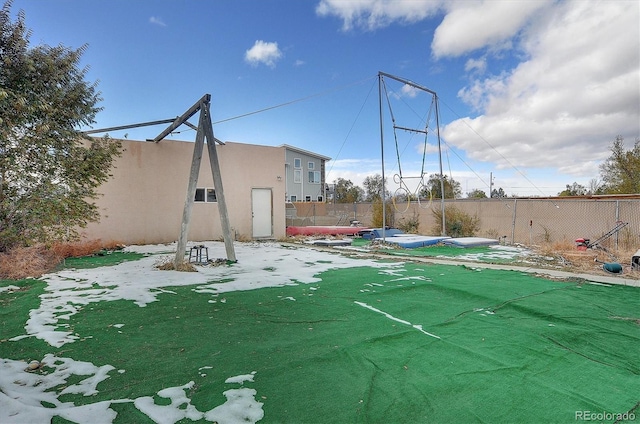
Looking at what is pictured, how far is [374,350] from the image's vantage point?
111 inches

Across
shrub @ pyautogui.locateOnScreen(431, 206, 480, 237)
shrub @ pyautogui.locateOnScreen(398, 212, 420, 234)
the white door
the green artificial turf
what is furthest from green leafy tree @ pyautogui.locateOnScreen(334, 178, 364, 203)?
the green artificial turf

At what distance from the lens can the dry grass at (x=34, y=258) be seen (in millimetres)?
6160

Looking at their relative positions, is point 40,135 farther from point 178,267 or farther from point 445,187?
point 445,187

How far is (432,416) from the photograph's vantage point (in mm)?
1907

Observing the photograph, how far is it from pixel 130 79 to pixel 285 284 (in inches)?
331

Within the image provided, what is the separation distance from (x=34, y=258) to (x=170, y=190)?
5538 mm

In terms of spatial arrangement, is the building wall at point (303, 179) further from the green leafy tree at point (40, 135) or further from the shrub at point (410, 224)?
the green leafy tree at point (40, 135)

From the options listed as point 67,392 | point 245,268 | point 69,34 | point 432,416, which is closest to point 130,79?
point 69,34

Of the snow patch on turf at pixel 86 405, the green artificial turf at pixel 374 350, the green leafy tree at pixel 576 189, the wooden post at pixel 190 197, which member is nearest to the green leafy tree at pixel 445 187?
the green leafy tree at pixel 576 189

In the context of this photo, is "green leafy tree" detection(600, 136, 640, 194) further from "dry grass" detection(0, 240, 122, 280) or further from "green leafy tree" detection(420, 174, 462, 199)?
"dry grass" detection(0, 240, 122, 280)

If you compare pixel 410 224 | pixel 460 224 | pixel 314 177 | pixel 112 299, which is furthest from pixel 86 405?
pixel 314 177

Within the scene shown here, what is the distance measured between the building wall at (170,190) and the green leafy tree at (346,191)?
2547cm

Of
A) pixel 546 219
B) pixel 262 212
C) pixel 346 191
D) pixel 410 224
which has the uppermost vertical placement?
pixel 346 191

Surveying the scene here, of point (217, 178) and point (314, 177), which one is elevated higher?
point (314, 177)
